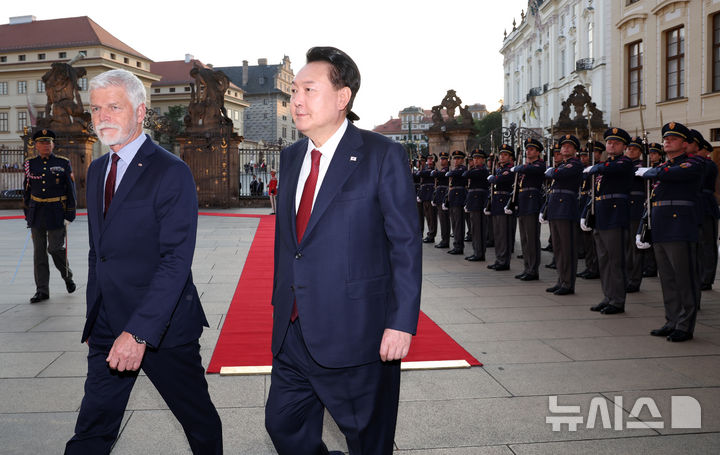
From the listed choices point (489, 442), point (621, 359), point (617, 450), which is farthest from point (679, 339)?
point (489, 442)

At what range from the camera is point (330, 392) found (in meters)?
2.39

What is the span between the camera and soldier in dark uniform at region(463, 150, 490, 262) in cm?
1196

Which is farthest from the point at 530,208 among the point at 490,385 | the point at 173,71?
the point at 173,71

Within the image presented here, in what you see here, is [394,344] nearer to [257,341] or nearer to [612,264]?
[257,341]

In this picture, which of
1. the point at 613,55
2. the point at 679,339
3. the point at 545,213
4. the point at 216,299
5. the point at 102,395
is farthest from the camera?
the point at 613,55

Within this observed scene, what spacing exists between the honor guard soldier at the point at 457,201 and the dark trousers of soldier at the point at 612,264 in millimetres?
5419

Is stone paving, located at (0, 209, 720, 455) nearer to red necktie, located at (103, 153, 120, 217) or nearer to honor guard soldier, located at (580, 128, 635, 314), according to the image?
honor guard soldier, located at (580, 128, 635, 314)

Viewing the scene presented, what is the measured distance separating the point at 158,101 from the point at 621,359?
252 feet

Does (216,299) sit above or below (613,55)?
below

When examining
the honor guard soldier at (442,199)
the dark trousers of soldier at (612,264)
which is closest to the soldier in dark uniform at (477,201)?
the honor guard soldier at (442,199)

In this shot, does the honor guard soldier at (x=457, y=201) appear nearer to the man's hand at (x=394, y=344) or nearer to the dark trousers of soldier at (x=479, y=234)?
the dark trousers of soldier at (x=479, y=234)

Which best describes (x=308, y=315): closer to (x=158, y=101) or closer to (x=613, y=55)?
(x=613, y=55)

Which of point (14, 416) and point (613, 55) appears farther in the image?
point (613, 55)

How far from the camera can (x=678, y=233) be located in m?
6.12
